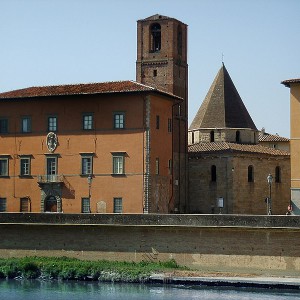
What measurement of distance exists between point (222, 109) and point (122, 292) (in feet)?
86.8

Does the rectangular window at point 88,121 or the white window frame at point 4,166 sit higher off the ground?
the rectangular window at point 88,121

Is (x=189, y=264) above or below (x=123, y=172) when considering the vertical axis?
below

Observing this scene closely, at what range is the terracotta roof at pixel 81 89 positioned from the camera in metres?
63.4

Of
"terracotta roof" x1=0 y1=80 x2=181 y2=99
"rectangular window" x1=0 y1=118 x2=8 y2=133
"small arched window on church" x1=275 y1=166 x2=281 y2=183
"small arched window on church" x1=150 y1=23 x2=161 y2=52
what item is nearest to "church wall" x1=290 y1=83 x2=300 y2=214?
"terracotta roof" x1=0 y1=80 x2=181 y2=99

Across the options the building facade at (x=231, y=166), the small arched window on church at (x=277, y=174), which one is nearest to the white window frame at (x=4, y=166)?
the building facade at (x=231, y=166)

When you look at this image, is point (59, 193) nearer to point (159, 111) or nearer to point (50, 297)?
point (159, 111)

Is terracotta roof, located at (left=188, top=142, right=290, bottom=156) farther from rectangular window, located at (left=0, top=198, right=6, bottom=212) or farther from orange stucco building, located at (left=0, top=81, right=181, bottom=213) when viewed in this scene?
rectangular window, located at (left=0, top=198, right=6, bottom=212)

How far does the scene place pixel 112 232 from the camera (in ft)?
187

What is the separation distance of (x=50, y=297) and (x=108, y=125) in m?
16.0

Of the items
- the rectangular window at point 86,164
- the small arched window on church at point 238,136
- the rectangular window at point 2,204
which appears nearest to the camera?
the rectangular window at point 86,164

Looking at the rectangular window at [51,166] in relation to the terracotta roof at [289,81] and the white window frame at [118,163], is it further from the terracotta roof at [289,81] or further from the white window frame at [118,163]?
the terracotta roof at [289,81]

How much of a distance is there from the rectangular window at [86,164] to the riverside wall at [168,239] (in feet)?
20.6

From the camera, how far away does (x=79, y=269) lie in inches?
2176

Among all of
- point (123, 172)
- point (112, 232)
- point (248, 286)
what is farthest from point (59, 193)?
point (248, 286)
